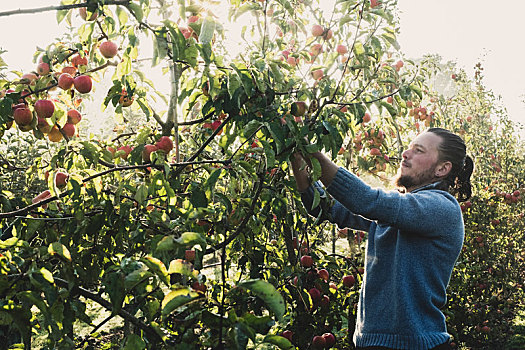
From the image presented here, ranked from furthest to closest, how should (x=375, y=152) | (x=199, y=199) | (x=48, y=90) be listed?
1. (x=375, y=152)
2. (x=48, y=90)
3. (x=199, y=199)

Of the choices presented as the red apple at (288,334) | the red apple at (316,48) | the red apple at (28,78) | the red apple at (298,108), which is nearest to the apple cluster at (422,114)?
the red apple at (316,48)

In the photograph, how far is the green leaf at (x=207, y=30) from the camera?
4.38 feet

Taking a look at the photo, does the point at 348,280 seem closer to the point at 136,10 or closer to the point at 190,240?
the point at 190,240

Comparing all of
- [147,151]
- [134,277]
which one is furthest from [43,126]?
[134,277]

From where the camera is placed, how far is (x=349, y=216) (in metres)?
2.18

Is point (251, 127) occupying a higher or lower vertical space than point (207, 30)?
lower

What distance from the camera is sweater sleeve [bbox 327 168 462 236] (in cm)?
159

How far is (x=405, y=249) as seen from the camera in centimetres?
173

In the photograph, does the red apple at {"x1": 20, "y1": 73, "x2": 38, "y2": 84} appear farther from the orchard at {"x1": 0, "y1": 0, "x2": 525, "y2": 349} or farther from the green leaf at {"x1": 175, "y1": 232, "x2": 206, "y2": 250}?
the green leaf at {"x1": 175, "y1": 232, "x2": 206, "y2": 250}

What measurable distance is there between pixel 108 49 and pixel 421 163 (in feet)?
4.74

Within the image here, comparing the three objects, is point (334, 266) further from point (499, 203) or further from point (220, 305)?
point (499, 203)

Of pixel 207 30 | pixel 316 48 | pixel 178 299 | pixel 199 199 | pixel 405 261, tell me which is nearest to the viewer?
pixel 178 299

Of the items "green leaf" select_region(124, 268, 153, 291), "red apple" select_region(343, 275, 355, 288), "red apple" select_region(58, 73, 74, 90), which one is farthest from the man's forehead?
"red apple" select_region(58, 73, 74, 90)

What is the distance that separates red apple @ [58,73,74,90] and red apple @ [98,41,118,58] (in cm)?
19
